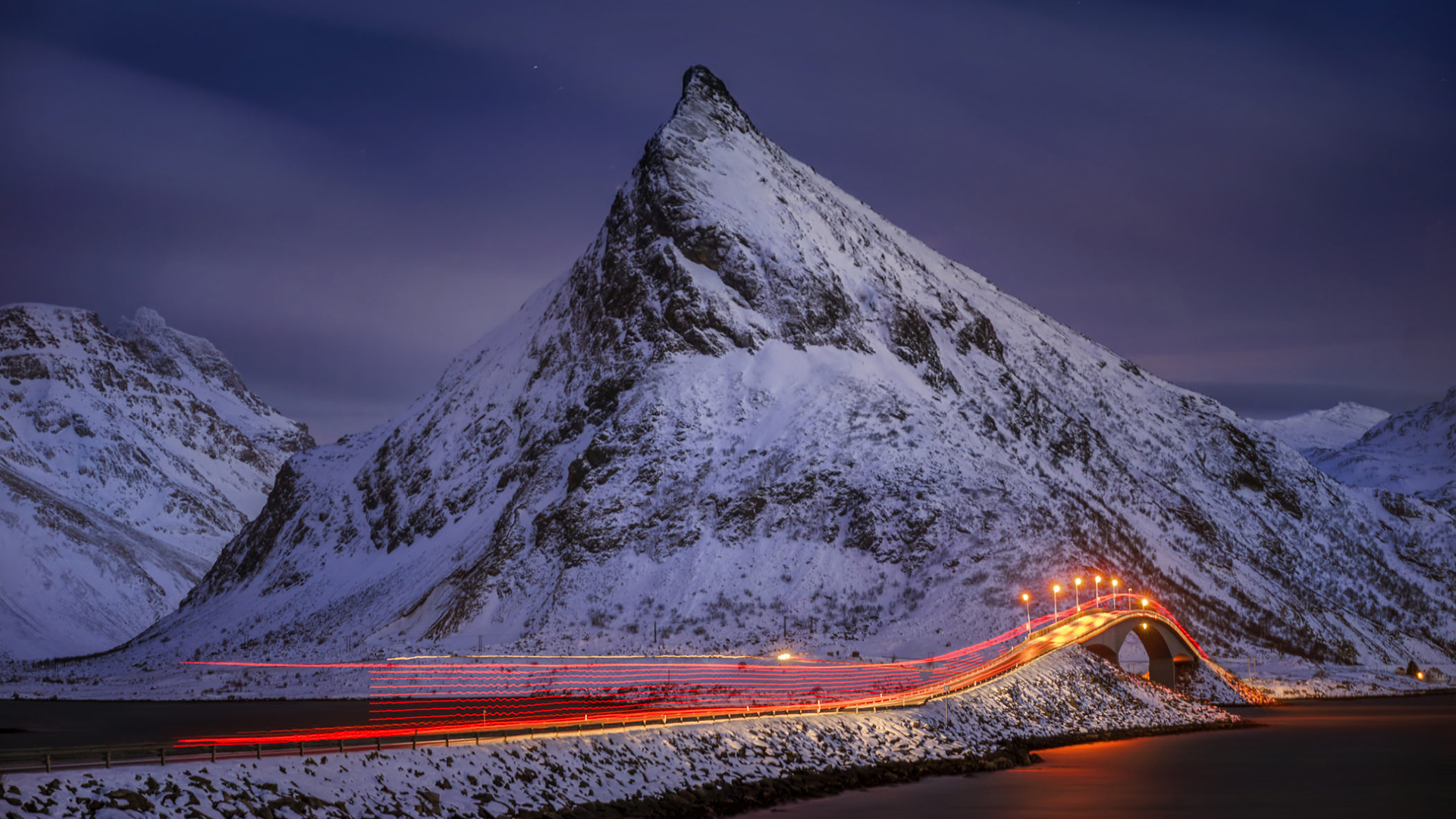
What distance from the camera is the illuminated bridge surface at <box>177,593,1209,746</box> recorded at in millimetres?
77188

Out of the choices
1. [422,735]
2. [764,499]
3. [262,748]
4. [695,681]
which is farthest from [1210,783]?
[764,499]

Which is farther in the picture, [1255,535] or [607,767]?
[1255,535]

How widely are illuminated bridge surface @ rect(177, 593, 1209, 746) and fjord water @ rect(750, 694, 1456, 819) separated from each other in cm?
966

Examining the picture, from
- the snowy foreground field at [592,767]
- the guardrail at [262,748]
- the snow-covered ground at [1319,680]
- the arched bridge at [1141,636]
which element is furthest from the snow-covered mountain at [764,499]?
the guardrail at [262,748]

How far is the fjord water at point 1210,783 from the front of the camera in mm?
54500

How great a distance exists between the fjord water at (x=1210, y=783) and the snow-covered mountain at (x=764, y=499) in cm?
3953

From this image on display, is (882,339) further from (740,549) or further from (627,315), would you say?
(740,549)

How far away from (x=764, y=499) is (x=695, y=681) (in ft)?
169

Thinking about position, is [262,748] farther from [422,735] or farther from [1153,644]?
[1153,644]

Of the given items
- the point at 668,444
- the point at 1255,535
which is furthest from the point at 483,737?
the point at 1255,535

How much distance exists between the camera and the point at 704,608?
135 metres

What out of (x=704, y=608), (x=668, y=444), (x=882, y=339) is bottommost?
(x=704, y=608)

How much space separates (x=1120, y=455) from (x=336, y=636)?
110486mm

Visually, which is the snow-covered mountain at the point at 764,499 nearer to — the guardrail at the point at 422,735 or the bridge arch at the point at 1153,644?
the bridge arch at the point at 1153,644
